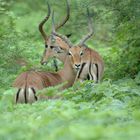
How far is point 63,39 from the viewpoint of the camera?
12.6m

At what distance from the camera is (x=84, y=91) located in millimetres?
9484

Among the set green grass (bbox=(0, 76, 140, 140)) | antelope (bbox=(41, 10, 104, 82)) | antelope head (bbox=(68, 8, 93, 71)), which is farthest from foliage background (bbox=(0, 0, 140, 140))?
antelope head (bbox=(68, 8, 93, 71))

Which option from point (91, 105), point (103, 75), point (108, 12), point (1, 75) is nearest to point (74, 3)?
point (108, 12)

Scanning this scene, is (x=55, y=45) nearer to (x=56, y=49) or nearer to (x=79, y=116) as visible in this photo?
(x=56, y=49)

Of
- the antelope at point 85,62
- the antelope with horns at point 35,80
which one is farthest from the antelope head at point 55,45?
the antelope at point 85,62

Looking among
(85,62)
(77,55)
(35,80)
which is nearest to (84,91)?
(35,80)

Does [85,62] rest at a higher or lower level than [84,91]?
higher

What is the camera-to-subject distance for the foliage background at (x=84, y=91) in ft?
17.8

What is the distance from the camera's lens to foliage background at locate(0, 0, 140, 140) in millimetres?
5430

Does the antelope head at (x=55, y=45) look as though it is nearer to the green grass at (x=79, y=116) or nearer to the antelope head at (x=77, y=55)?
the antelope head at (x=77, y=55)

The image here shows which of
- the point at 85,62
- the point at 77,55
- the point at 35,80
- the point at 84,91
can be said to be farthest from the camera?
the point at 85,62

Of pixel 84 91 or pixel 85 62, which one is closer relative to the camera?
pixel 84 91

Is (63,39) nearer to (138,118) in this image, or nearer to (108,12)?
(108,12)

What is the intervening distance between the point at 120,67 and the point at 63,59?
3.75 ft
